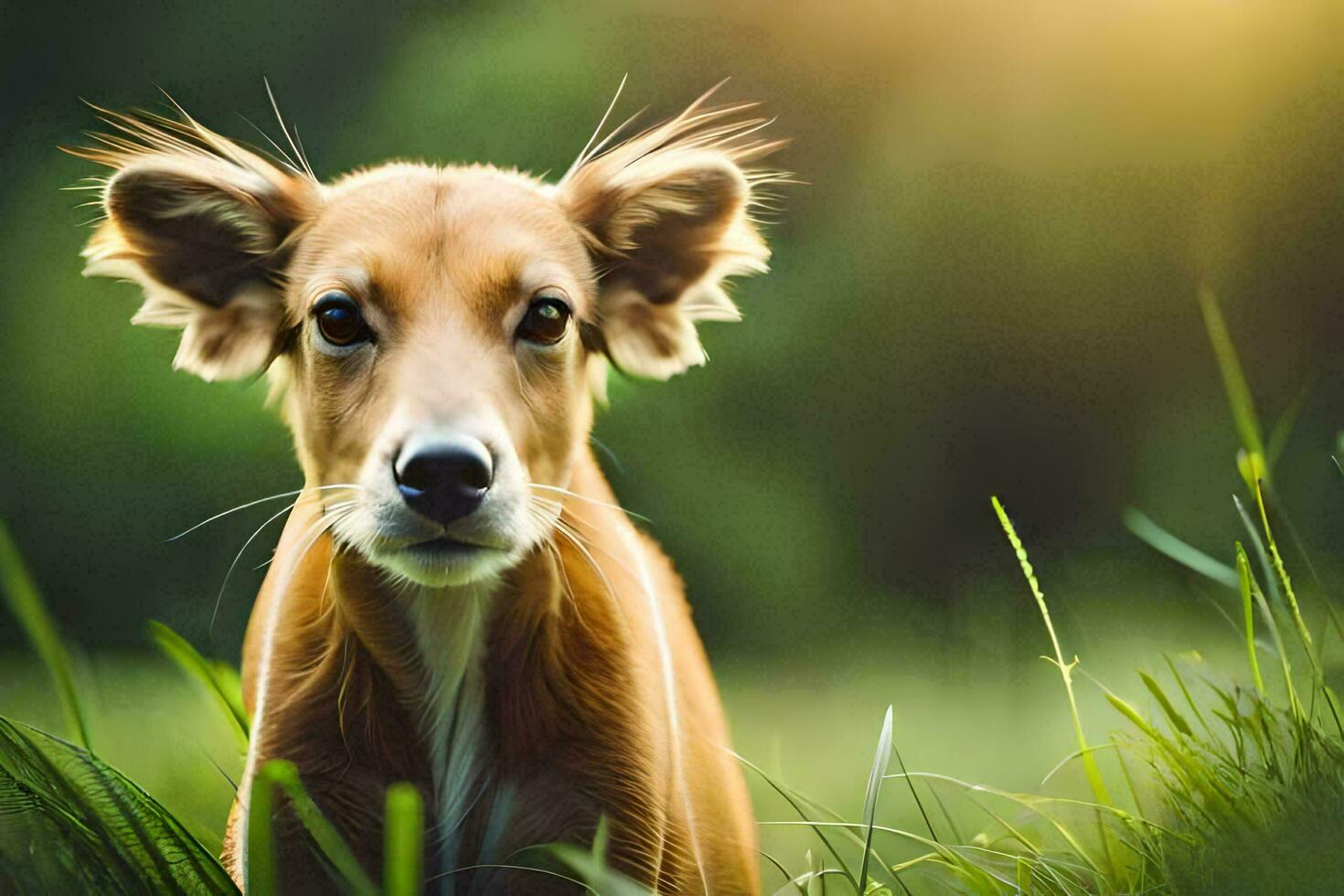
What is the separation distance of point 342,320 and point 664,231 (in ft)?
2.41

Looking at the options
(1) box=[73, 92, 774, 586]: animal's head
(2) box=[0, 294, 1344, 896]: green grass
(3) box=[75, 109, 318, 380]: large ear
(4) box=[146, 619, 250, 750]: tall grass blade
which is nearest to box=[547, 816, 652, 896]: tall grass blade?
(2) box=[0, 294, 1344, 896]: green grass

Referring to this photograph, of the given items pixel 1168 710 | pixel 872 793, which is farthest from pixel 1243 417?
pixel 872 793

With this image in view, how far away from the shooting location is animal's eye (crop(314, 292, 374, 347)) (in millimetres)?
2266

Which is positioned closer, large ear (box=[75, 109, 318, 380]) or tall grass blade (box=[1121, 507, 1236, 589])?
tall grass blade (box=[1121, 507, 1236, 589])

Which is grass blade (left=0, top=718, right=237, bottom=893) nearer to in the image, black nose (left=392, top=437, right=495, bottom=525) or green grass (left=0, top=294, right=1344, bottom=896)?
green grass (left=0, top=294, right=1344, bottom=896)

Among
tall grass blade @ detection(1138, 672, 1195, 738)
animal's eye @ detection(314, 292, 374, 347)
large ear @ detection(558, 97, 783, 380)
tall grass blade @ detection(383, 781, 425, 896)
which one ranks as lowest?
tall grass blade @ detection(383, 781, 425, 896)

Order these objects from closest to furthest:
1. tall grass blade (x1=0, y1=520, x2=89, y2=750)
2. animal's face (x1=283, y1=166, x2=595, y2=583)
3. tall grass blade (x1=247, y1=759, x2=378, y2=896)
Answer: tall grass blade (x1=247, y1=759, x2=378, y2=896) → tall grass blade (x1=0, y1=520, x2=89, y2=750) → animal's face (x1=283, y1=166, x2=595, y2=583)

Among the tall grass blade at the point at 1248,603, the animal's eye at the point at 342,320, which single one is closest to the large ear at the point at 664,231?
the animal's eye at the point at 342,320

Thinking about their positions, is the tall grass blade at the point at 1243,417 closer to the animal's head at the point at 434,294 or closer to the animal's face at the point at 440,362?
the animal's head at the point at 434,294

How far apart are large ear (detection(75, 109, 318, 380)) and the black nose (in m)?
0.69

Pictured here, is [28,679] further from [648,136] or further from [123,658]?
[648,136]

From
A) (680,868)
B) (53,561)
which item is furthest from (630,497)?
(680,868)

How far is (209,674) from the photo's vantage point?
93.5 inches

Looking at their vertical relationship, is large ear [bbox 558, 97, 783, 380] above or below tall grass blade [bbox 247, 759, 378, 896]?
above
